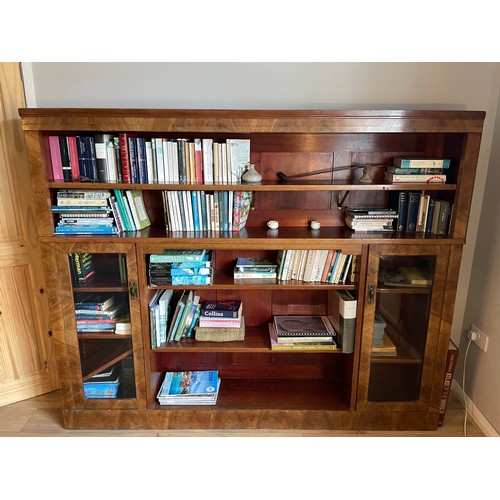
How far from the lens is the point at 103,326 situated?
6.51ft

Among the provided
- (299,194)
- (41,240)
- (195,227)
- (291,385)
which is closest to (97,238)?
(41,240)

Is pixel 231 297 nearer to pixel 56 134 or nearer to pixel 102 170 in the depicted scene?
pixel 102 170

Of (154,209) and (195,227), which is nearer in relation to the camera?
(195,227)

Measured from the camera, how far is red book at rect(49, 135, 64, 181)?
1793 mm

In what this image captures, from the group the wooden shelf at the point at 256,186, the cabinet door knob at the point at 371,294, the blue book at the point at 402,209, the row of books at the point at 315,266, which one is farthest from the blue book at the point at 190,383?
the blue book at the point at 402,209

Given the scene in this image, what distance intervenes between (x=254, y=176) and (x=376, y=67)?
2.98ft

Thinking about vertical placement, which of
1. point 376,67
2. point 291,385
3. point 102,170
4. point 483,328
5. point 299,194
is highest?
point 376,67

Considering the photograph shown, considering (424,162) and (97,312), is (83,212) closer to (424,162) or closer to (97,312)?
(97,312)

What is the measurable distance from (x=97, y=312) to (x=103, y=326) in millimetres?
84

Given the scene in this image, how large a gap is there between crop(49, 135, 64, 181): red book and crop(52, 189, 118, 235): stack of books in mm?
80

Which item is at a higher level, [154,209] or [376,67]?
[376,67]

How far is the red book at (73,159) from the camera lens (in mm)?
1792

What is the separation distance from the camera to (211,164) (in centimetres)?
181

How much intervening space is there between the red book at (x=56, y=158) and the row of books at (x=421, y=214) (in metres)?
1.73
